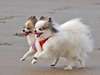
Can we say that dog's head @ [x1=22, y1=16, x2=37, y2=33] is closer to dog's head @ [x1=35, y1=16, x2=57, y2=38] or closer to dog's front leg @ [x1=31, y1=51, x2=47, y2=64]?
dog's head @ [x1=35, y1=16, x2=57, y2=38]

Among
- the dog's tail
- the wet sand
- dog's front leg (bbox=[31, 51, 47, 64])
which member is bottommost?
the wet sand

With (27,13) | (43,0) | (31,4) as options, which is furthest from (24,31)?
(43,0)

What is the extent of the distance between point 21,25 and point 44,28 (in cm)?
671

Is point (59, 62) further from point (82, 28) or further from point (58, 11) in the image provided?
point (58, 11)

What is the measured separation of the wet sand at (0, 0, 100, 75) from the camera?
1089cm

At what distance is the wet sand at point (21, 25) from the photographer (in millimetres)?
10891

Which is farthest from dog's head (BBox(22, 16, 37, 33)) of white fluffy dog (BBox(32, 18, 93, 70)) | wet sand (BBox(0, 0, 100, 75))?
wet sand (BBox(0, 0, 100, 75))

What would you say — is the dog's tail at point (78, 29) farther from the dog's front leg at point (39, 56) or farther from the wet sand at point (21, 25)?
the dog's front leg at point (39, 56)

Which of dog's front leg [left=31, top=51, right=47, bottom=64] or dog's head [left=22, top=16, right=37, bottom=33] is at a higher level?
dog's head [left=22, top=16, right=37, bottom=33]

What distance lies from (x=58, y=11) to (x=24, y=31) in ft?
35.8

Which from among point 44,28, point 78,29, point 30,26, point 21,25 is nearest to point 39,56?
point 44,28

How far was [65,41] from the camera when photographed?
422 inches

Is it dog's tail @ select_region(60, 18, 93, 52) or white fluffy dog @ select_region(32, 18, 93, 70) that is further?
dog's tail @ select_region(60, 18, 93, 52)

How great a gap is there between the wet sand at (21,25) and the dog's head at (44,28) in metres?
0.62
